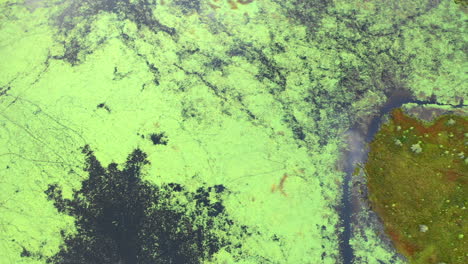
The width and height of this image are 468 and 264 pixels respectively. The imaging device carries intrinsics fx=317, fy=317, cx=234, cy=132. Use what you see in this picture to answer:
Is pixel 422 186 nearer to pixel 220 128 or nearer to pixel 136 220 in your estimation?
pixel 220 128

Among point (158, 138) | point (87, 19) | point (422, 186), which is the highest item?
point (87, 19)

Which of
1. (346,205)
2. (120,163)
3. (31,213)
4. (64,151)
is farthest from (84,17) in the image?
(346,205)

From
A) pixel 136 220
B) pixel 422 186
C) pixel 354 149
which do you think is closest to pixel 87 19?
pixel 136 220

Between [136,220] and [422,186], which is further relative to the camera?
[136,220]

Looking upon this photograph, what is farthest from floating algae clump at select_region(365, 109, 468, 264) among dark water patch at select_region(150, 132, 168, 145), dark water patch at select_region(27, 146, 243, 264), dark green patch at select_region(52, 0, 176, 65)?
dark green patch at select_region(52, 0, 176, 65)

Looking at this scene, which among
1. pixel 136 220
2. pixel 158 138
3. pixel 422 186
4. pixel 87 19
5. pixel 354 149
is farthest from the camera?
pixel 87 19

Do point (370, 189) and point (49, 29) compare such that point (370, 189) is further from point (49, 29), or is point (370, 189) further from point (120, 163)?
point (49, 29)

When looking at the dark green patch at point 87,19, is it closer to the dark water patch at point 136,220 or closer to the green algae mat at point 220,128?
the green algae mat at point 220,128
